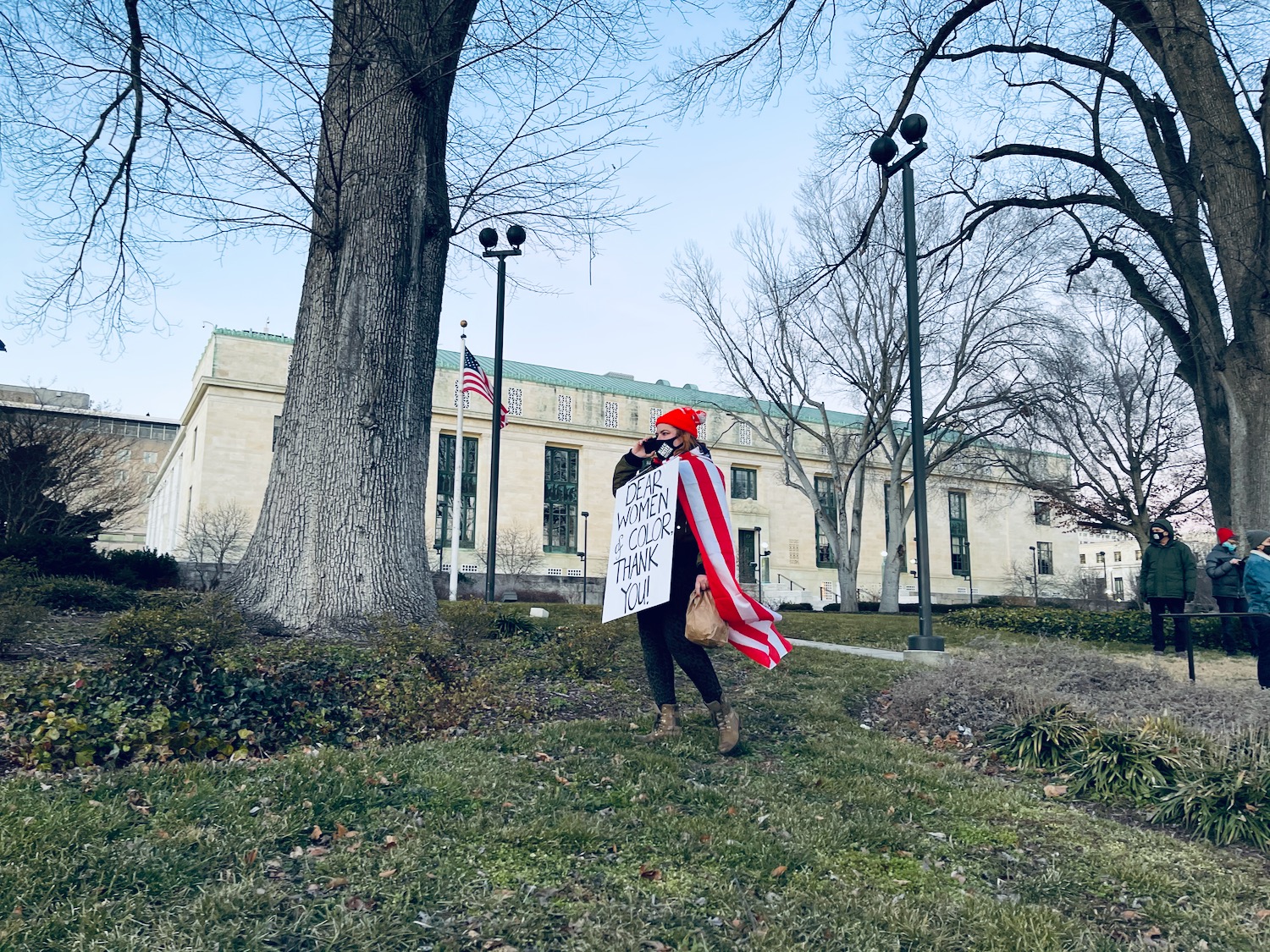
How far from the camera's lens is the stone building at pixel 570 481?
3822 centimetres

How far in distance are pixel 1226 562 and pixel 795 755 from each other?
9.27m

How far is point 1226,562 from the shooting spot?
11.1m

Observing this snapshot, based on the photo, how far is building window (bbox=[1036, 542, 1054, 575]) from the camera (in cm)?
5642

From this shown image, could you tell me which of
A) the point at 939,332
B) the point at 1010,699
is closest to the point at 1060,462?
the point at 939,332

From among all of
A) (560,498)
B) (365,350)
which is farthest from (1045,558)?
(365,350)

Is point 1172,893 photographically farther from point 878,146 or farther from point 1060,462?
point 1060,462

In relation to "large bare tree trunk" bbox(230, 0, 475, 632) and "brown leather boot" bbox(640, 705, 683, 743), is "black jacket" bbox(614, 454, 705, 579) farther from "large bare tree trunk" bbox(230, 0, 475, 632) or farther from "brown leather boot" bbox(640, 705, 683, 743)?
"large bare tree trunk" bbox(230, 0, 475, 632)

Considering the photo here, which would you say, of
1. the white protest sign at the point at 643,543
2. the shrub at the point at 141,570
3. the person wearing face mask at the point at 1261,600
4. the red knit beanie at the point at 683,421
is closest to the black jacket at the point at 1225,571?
the person wearing face mask at the point at 1261,600

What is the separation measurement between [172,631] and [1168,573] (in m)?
12.4

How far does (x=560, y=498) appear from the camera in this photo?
4606 centimetres

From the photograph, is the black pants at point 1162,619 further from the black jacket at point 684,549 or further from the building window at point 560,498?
the building window at point 560,498

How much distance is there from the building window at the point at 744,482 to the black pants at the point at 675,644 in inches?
1768

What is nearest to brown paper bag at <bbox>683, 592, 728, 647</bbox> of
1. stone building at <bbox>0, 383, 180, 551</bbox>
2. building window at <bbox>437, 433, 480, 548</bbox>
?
building window at <bbox>437, 433, 480, 548</bbox>

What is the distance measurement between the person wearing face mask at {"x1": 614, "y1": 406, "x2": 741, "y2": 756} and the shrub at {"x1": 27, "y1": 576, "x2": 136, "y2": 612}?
21.5 feet
